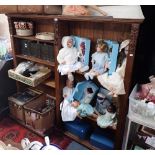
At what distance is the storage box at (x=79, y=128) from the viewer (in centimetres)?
202

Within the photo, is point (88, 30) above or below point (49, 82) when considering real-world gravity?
above

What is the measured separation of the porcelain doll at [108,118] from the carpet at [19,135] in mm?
554

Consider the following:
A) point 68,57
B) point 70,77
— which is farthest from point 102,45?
point 70,77

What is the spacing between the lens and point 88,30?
1.79 m

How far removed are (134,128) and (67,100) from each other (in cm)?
75

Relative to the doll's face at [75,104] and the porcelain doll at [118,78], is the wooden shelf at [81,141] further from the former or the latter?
the porcelain doll at [118,78]

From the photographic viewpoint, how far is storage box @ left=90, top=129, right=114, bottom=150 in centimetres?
187

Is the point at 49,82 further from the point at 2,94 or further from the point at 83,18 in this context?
the point at 83,18

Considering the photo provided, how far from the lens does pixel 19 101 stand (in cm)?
225

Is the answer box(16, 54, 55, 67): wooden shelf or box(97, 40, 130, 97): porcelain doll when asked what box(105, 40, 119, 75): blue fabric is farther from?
box(16, 54, 55, 67): wooden shelf

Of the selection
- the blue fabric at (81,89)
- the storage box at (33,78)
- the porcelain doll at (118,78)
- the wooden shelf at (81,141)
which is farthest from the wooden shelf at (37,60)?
the wooden shelf at (81,141)
